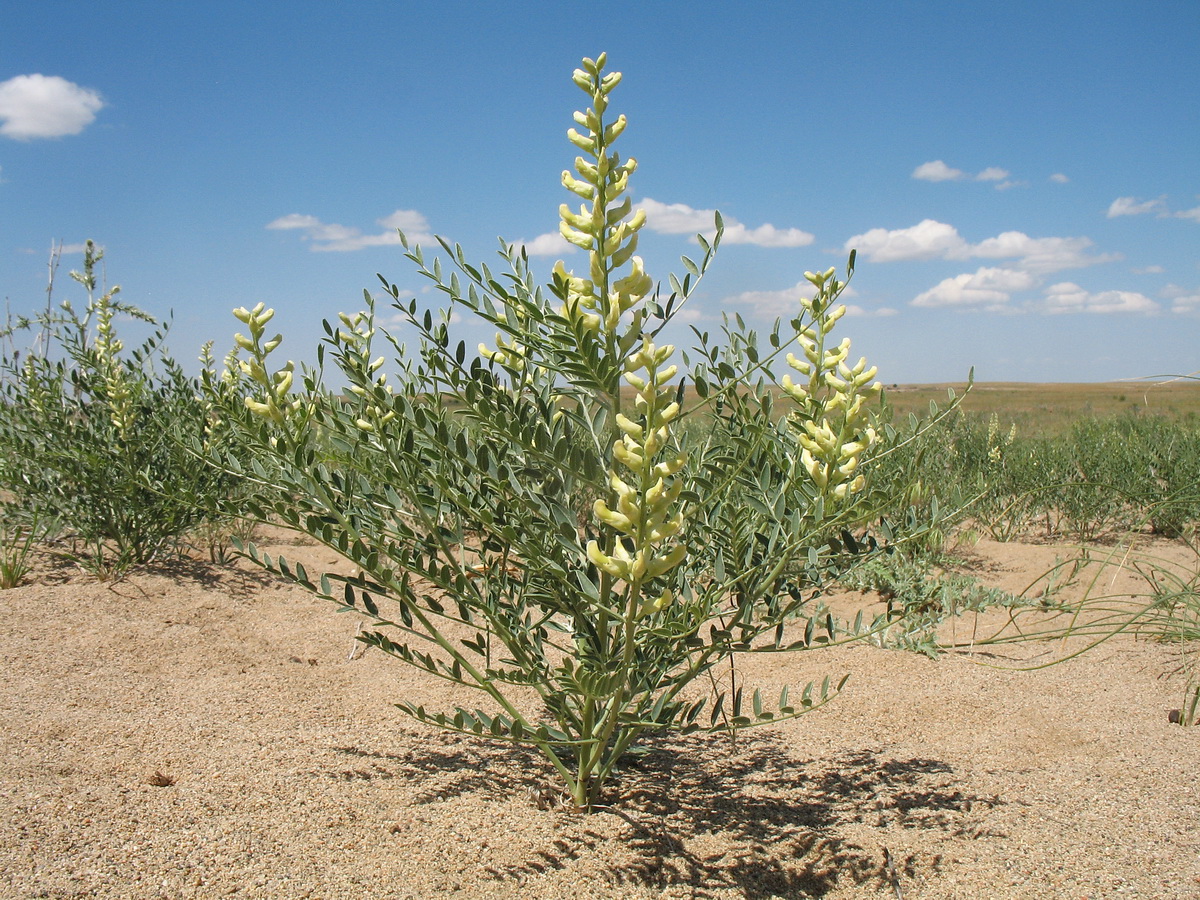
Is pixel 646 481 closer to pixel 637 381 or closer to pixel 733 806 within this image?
pixel 637 381

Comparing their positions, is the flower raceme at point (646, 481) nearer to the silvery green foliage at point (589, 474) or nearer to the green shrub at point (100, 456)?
the silvery green foliage at point (589, 474)

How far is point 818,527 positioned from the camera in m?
1.86

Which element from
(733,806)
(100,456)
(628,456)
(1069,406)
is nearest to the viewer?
(628,456)

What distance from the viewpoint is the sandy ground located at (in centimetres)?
207

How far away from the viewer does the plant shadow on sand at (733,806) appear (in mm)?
2131

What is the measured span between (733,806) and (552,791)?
56 cm

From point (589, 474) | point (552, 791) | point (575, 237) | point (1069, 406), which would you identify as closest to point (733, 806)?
point (552, 791)

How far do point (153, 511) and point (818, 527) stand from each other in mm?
4309

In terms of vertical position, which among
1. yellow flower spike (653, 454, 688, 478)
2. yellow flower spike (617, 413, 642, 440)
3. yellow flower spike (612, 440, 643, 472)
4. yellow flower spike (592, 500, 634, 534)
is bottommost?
yellow flower spike (592, 500, 634, 534)

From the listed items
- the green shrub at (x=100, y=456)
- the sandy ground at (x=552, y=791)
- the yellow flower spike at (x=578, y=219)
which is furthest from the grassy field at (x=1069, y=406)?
the green shrub at (x=100, y=456)

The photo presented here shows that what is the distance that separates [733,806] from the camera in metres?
2.49

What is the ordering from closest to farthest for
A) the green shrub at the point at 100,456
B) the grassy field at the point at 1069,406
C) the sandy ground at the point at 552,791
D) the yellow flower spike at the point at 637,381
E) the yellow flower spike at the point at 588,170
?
the yellow flower spike at the point at 637,381
the yellow flower spike at the point at 588,170
the sandy ground at the point at 552,791
the green shrub at the point at 100,456
the grassy field at the point at 1069,406

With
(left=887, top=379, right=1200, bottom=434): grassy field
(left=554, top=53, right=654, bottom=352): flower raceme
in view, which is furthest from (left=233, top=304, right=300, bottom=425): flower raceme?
(left=887, top=379, right=1200, bottom=434): grassy field

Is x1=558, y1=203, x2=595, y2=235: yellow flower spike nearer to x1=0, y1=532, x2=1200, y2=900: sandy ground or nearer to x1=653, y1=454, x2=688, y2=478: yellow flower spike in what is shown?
x1=653, y1=454, x2=688, y2=478: yellow flower spike
